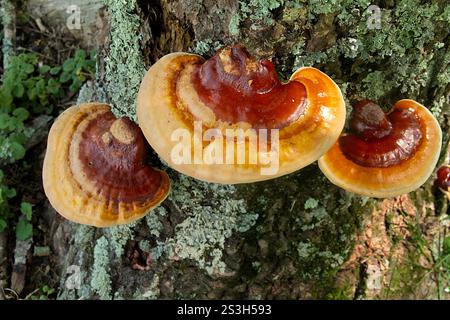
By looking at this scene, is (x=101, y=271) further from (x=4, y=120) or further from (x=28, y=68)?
(x=28, y=68)

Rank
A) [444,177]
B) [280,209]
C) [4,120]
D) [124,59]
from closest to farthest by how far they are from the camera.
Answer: [124,59] → [280,209] → [444,177] → [4,120]

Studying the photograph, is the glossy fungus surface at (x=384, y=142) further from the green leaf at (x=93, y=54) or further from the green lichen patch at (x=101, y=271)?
the green leaf at (x=93, y=54)

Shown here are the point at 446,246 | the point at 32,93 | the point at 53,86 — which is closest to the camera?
the point at 446,246

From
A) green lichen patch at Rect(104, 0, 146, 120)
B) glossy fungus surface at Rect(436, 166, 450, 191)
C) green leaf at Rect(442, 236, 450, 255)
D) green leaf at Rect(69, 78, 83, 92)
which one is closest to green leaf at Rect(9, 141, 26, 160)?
green leaf at Rect(69, 78, 83, 92)

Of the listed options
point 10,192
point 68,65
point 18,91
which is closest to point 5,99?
point 18,91
